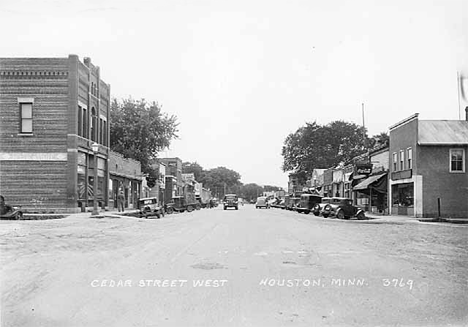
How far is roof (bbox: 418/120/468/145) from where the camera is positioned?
3484 cm

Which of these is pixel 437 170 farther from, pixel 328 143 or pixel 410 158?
pixel 328 143

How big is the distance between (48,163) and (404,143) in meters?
23.6

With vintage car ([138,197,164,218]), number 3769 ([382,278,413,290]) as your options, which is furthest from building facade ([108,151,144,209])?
number 3769 ([382,278,413,290])

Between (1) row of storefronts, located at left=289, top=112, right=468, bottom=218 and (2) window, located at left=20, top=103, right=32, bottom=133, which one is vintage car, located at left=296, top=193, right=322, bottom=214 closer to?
(1) row of storefronts, located at left=289, top=112, right=468, bottom=218

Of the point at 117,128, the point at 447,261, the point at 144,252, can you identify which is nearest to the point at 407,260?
the point at 447,261

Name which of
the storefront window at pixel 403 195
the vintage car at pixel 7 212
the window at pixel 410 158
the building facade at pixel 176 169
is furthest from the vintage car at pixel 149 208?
the building facade at pixel 176 169

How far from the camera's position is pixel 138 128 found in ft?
172

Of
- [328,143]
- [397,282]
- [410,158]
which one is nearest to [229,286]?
[397,282]

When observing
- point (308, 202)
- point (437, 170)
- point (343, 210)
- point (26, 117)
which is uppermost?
point (26, 117)

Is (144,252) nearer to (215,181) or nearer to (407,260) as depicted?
(407,260)

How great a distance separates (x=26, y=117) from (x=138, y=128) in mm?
Result: 20815

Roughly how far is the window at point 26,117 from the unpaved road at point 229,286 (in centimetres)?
1987

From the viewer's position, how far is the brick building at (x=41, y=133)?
1252 inches

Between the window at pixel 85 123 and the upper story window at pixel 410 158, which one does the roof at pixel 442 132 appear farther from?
the window at pixel 85 123
